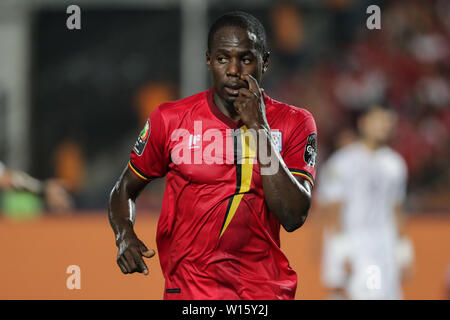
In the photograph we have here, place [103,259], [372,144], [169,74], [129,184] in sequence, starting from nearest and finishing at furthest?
[129,184]
[372,144]
[103,259]
[169,74]

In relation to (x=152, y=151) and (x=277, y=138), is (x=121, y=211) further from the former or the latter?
(x=277, y=138)

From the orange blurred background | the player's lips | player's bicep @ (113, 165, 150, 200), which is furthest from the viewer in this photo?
the orange blurred background

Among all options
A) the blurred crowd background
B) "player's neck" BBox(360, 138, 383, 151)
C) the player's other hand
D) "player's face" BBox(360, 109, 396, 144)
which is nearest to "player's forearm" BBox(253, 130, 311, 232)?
the player's other hand

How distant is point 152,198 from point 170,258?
717 cm

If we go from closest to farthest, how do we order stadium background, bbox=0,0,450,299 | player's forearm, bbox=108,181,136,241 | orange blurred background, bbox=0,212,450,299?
player's forearm, bbox=108,181,136,241 < orange blurred background, bbox=0,212,450,299 < stadium background, bbox=0,0,450,299

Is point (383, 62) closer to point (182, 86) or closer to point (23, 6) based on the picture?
point (182, 86)

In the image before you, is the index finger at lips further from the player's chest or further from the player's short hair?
the player's short hair

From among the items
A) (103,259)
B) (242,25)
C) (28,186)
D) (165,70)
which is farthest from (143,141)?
(165,70)

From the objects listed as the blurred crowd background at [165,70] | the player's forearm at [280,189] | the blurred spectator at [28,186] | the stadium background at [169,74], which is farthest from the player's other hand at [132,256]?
the blurred crowd background at [165,70]

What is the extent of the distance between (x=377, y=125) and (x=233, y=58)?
3.87m

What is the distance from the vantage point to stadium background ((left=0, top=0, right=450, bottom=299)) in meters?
10.8

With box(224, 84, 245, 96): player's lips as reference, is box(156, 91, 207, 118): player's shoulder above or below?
below

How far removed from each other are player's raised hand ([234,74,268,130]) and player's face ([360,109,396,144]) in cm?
383

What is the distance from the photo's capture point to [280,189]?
2625mm
